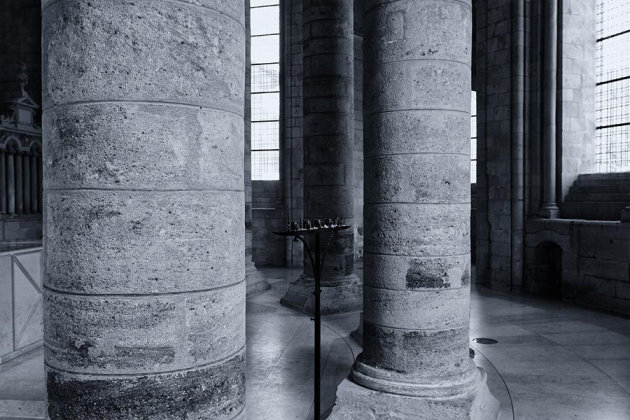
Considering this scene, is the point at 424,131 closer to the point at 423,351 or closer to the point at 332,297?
the point at 423,351

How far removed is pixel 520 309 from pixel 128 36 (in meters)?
10.9

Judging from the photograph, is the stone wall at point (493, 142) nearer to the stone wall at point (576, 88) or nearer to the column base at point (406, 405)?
the stone wall at point (576, 88)

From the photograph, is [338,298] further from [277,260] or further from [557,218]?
[277,260]

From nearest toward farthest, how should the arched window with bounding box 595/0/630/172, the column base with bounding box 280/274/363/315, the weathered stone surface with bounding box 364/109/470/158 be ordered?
1. the weathered stone surface with bounding box 364/109/470/158
2. the column base with bounding box 280/274/363/315
3. the arched window with bounding box 595/0/630/172

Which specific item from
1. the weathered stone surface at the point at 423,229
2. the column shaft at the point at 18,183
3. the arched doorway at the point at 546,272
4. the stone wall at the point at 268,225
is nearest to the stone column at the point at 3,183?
the column shaft at the point at 18,183

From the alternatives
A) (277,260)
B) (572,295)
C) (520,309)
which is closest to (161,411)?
(520,309)

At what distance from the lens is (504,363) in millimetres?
7719

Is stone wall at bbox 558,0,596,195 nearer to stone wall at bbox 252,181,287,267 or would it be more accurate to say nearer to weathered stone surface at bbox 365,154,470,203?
weathered stone surface at bbox 365,154,470,203

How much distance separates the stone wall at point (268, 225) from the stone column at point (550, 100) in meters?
8.99

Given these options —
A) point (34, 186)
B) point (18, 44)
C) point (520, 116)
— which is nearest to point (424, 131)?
point (520, 116)

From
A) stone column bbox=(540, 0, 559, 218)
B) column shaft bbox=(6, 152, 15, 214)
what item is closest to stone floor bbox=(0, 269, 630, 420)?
stone column bbox=(540, 0, 559, 218)

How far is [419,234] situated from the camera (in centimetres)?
509

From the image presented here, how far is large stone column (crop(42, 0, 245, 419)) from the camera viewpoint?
90.1 inches

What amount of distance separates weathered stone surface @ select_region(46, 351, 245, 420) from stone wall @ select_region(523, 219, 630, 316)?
10.8 m
